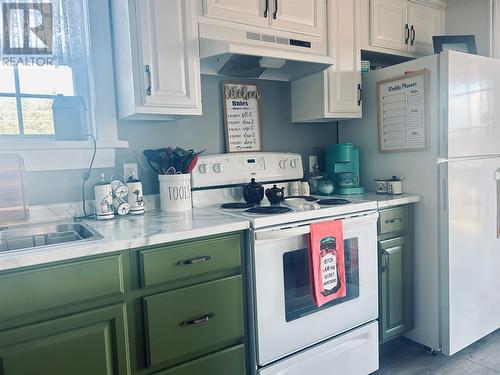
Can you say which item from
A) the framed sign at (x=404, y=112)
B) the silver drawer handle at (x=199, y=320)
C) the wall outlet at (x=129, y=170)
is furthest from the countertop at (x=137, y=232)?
the framed sign at (x=404, y=112)

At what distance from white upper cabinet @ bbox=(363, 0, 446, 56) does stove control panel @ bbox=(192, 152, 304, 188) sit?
88cm

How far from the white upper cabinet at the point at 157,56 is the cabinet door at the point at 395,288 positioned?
1266 millimetres

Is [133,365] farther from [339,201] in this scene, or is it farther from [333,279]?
[339,201]

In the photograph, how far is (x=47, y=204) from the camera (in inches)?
67.5

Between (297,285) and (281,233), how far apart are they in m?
0.28

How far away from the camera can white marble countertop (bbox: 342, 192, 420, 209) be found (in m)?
1.99

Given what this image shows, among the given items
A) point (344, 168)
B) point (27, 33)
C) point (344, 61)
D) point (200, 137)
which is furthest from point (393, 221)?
point (27, 33)

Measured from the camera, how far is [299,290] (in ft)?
5.55

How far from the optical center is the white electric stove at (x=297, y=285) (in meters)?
1.56

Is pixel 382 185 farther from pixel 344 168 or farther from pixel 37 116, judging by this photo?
pixel 37 116

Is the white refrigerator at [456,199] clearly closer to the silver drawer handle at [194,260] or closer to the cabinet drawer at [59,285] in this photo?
the silver drawer handle at [194,260]

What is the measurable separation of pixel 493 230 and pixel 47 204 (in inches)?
95.7

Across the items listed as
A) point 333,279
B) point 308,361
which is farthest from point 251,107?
point 308,361

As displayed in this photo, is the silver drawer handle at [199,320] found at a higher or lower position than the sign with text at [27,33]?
lower
